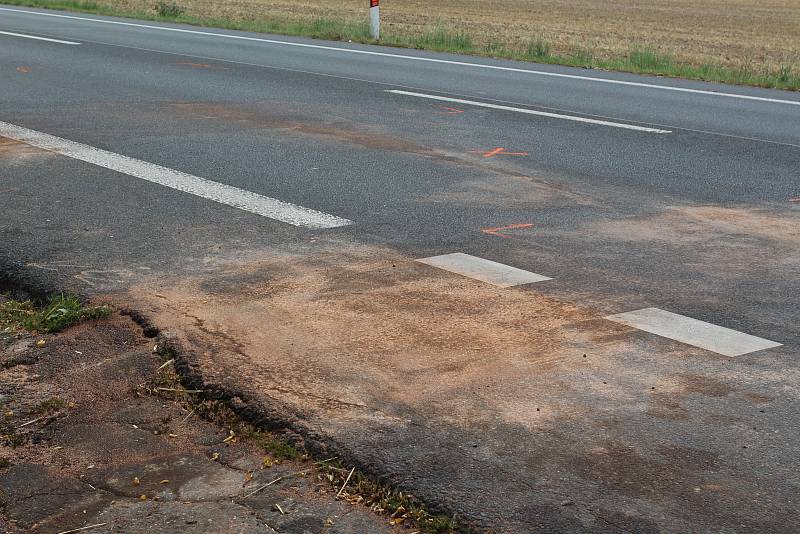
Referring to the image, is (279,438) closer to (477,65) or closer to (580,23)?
(477,65)

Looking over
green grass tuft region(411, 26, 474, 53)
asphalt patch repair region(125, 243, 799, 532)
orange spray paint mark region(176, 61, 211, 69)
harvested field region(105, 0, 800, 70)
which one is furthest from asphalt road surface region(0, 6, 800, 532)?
harvested field region(105, 0, 800, 70)

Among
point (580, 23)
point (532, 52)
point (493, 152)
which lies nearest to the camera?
point (493, 152)

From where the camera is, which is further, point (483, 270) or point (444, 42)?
point (444, 42)

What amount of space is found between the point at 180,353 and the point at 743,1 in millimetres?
68655

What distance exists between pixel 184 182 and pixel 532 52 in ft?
40.7

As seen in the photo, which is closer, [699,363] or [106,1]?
[699,363]

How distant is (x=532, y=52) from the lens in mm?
19031

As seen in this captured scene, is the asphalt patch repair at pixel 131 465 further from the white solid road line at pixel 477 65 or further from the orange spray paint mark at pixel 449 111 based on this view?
the white solid road line at pixel 477 65

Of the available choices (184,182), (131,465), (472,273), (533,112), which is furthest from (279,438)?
(533,112)

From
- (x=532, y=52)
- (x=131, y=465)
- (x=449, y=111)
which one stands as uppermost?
(x=532, y=52)

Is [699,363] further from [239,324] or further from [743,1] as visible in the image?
[743,1]

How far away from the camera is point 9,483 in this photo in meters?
3.37

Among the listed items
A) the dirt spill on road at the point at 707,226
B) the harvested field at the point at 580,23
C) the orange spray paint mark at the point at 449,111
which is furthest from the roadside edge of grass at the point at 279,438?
the harvested field at the point at 580,23

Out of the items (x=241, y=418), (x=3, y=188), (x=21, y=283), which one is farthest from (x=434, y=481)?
(x=3, y=188)
